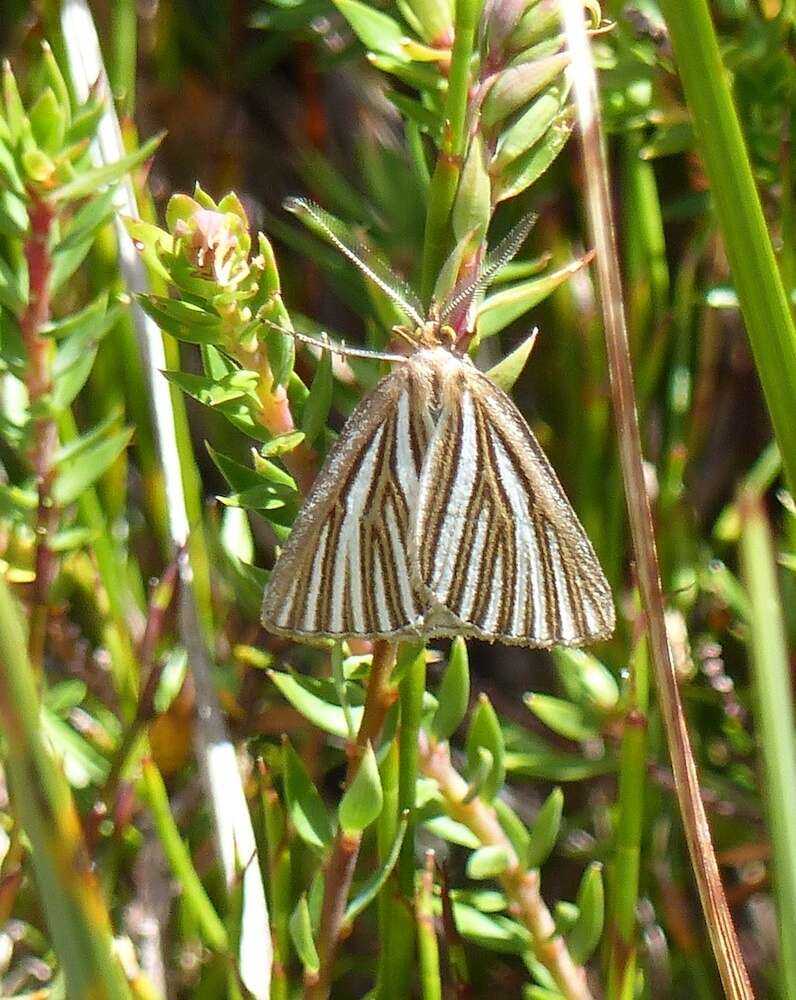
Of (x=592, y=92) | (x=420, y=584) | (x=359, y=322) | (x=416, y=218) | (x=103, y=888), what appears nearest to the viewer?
(x=592, y=92)

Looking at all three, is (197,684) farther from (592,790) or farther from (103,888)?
(592,790)

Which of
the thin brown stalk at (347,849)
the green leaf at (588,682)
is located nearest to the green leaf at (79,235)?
the thin brown stalk at (347,849)

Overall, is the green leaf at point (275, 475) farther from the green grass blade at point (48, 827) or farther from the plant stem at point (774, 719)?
the green grass blade at point (48, 827)

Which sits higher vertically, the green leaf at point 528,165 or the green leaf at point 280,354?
the green leaf at point 528,165

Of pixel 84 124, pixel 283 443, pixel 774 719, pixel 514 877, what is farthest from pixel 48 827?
pixel 84 124

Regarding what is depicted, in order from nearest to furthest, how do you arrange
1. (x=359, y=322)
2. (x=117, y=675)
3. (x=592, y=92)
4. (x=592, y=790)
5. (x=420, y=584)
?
1. (x=592, y=92)
2. (x=420, y=584)
3. (x=117, y=675)
4. (x=592, y=790)
5. (x=359, y=322)

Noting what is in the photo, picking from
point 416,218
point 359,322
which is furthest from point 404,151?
point 416,218

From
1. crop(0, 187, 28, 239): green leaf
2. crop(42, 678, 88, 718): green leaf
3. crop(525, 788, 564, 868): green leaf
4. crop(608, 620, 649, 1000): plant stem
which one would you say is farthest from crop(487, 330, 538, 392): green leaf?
crop(42, 678, 88, 718): green leaf
